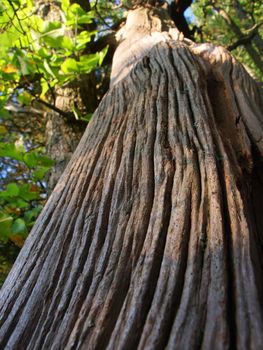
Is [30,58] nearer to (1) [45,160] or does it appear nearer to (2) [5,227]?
(1) [45,160]

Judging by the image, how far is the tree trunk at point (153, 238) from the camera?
641 millimetres

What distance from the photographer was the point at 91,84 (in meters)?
2.84

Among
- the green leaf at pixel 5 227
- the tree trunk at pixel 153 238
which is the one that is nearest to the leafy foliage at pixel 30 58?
the green leaf at pixel 5 227

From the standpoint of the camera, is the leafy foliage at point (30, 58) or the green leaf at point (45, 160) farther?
the green leaf at point (45, 160)

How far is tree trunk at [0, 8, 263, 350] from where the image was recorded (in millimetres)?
641

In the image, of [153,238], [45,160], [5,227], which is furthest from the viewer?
[45,160]

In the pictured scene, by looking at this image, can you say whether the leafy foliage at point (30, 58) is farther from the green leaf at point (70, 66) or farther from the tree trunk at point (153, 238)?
the tree trunk at point (153, 238)

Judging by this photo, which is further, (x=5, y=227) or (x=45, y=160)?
(x=45, y=160)

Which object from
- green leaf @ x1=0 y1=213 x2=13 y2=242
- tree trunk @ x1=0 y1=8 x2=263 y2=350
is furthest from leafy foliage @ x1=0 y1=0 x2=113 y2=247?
tree trunk @ x1=0 y1=8 x2=263 y2=350

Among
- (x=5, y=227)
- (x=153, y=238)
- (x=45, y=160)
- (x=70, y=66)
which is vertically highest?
(x=70, y=66)

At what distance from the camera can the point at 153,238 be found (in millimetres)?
823

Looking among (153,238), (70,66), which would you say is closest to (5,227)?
(70,66)

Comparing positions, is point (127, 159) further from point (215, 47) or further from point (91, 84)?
point (91, 84)


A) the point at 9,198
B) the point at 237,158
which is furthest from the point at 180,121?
the point at 9,198
